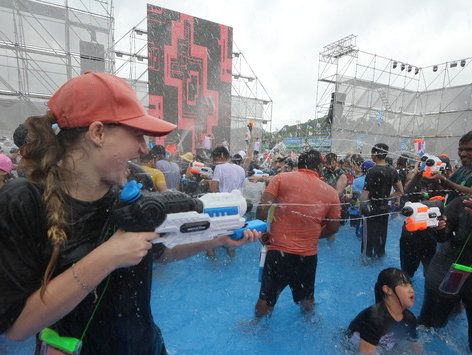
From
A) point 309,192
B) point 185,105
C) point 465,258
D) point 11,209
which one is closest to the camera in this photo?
point 11,209

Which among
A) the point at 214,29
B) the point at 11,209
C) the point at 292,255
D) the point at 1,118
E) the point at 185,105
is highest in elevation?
the point at 214,29

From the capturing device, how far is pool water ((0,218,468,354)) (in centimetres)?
339

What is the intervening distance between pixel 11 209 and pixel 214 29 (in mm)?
17855

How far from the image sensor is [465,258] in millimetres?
2684

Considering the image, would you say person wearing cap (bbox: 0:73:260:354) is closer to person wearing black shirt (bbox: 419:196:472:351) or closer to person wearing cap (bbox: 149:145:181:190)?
person wearing black shirt (bbox: 419:196:472:351)

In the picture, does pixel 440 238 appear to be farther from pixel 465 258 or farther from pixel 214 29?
pixel 214 29

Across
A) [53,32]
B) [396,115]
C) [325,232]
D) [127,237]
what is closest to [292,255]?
[325,232]

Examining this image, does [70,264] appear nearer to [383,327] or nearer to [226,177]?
[383,327]

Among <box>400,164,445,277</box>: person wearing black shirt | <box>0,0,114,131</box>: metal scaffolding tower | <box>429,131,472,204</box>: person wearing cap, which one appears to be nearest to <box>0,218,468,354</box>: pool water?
<box>400,164,445,277</box>: person wearing black shirt

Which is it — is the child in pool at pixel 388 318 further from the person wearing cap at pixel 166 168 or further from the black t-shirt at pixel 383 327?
the person wearing cap at pixel 166 168

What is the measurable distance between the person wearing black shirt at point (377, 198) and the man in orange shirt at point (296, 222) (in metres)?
1.95

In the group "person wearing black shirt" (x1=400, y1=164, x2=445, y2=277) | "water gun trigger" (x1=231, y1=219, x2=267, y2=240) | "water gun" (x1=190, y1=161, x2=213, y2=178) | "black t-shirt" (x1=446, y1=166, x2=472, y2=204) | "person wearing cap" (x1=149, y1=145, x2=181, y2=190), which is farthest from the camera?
"water gun" (x1=190, y1=161, x2=213, y2=178)

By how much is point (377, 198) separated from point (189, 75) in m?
13.2

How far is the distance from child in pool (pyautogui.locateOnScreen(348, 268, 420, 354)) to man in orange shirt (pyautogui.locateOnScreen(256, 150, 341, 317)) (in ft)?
2.43
